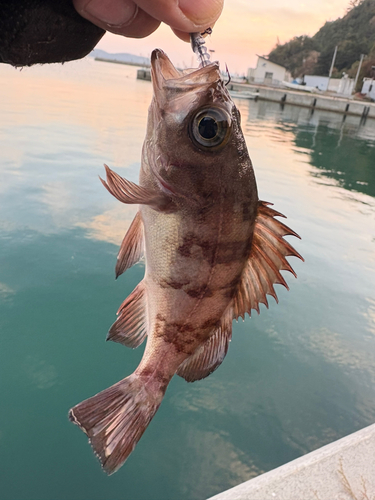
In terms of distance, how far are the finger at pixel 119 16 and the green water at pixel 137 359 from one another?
2.55 ft

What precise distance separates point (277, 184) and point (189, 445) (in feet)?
25.8

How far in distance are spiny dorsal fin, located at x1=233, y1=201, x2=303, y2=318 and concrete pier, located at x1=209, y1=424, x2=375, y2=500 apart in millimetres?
1350

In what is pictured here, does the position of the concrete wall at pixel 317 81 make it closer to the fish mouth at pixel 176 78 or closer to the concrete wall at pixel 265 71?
the concrete wall at pixel 265 71

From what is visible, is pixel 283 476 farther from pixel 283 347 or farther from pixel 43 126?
pixel 43 126

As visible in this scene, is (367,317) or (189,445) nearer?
(189,445)

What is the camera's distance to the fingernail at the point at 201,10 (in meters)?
1.41

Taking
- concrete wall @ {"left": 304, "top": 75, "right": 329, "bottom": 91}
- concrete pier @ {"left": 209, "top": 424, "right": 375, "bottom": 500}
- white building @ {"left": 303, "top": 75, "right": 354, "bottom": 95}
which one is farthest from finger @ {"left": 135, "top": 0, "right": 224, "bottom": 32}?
concrete wall @ {"left": 304, "top": 75, "right": 329, "bottom": 91}

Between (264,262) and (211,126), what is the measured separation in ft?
2.05

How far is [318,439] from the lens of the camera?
3.35 metres

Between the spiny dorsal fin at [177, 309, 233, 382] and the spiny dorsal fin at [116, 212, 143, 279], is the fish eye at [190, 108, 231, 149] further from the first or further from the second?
the spiny dorsal fin at [177, 309, 233, 382]

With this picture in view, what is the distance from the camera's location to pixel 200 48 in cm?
147

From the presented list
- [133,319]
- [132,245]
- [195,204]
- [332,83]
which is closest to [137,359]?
[133,319]

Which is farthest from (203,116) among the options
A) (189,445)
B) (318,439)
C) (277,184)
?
(277,184)

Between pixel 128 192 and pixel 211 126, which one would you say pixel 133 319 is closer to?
pixel 128 192
